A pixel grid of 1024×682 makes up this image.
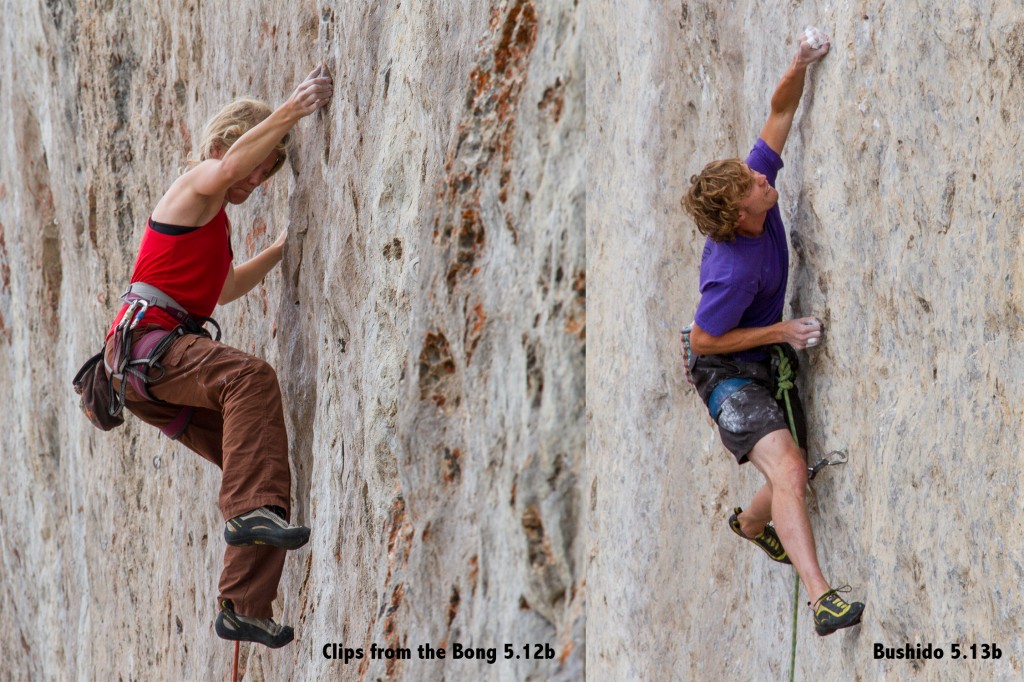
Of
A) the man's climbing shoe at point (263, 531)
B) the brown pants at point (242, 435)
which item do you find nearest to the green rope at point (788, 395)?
the man's climbing shoe at point (263, 531)

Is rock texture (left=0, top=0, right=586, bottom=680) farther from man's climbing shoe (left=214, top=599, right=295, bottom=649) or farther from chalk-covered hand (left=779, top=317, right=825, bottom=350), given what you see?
chalk-covered hand (left=779, top=317, right=825, bottom=350)

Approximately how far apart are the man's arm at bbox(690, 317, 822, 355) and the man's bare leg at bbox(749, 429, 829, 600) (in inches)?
12.6

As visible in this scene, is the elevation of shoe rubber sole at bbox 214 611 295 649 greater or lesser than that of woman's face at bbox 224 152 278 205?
lesser

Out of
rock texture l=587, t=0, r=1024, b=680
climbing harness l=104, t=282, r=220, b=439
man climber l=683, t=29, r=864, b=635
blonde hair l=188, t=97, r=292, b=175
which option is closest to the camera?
rock texture l=587, t=0, r=1024, b=680

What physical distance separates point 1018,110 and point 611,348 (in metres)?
2.58

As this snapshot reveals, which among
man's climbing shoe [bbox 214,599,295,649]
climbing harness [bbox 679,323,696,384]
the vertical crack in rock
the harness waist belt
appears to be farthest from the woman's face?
climbing harness [bbox 679,323,696,384]

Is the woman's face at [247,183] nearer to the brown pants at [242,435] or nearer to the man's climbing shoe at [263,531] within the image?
the brown pants at [242,435]

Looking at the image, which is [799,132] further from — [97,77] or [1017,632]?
[97,77]

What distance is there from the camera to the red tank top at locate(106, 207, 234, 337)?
6.93m

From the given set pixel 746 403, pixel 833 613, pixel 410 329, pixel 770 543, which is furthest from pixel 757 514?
pixel 410 329

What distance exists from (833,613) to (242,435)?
3.31m

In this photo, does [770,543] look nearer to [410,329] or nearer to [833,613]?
[833,613]

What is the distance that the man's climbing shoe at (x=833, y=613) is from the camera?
4234 mm

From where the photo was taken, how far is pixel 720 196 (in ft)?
14.7
